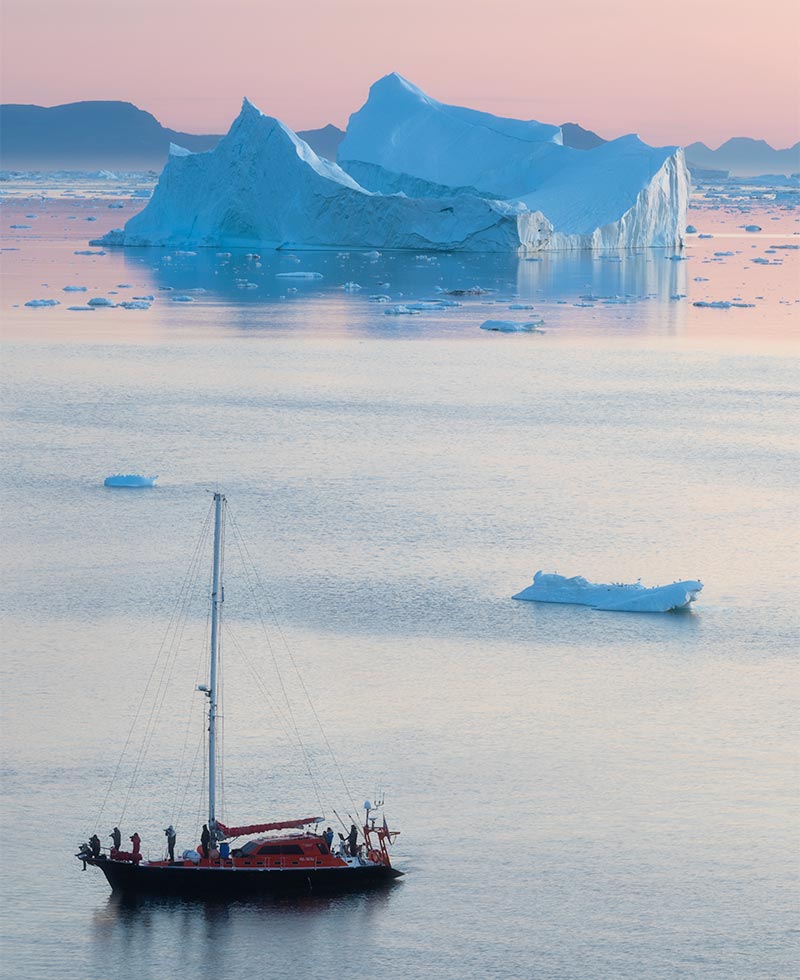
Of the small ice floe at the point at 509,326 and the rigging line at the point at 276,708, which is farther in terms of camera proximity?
the small ice floe at the point at 509,326

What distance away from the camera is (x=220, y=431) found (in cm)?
2875

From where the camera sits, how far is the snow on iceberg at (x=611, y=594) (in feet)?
Answer: 59.5

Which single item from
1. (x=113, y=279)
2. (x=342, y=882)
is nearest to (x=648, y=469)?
(x=342, y=882)

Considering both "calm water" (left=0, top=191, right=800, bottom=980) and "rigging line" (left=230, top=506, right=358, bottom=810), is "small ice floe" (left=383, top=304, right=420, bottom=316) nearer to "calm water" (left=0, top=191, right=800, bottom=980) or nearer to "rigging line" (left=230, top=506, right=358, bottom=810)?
"calm water" (left=0, top=191, right=800, bottom=980)

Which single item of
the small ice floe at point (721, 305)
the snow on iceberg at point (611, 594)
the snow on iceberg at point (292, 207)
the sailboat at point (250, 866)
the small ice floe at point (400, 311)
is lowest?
the sailboat at point (250, 866)

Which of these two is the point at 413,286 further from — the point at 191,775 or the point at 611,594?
the point at 191,775

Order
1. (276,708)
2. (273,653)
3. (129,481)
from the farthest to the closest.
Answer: (129,481)
(273,653)
(276,708)

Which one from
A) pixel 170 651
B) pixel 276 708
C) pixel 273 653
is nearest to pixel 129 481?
pixel 170 651

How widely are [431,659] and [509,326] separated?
86.4ft

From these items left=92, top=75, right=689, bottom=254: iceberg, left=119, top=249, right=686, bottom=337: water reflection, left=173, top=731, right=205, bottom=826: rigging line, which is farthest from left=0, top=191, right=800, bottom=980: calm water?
left=92, top=75, right=689, bottom=254: iceberg

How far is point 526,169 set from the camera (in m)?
64.1

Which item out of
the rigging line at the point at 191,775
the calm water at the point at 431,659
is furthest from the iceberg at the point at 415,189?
the rigging line at the point at 191,775

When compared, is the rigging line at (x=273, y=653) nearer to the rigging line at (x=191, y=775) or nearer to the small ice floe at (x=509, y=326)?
the rigging line at (x=191, y=775)

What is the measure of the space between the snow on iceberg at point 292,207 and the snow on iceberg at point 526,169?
1900 millimetres
